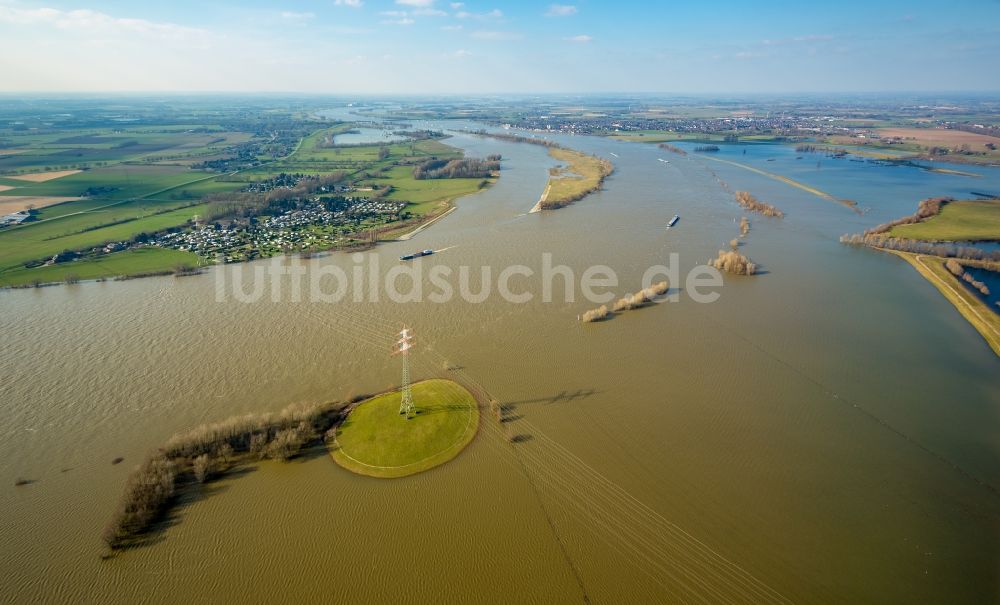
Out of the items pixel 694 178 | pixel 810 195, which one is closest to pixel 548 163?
pixel 694 178

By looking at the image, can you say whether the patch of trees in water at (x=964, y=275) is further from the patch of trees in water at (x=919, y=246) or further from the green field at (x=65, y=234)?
the green field at (x=65, y=234)

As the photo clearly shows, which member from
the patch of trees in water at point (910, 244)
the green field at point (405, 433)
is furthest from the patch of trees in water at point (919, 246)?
the green field at point (405, 433)

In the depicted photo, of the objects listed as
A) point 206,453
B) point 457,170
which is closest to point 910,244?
point 206,453

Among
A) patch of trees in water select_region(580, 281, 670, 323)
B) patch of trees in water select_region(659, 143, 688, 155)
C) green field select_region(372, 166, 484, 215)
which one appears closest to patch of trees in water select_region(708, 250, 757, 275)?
patch of trees in water select_region(580, 281, 670, 323)

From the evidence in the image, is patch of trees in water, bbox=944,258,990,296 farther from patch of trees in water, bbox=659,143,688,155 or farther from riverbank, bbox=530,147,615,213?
patch of trees in water, bbox=659,143,688,155

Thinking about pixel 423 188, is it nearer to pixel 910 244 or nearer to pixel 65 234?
pixel 65 234

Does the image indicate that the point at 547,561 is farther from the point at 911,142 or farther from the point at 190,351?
the point at 911,142
